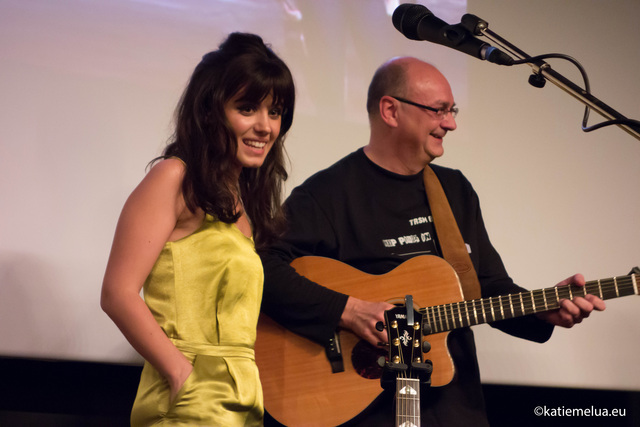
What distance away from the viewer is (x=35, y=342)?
2.78 m

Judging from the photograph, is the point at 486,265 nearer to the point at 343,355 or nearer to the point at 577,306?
the point at 577,306

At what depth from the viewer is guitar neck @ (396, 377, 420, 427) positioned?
2.04 meters

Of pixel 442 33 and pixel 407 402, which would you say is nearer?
pixel 442 33

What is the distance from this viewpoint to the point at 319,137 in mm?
3078

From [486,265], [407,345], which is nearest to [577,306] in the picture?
[486,265]

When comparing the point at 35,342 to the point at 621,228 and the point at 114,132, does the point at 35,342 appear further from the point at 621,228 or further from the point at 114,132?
the point at 621,228

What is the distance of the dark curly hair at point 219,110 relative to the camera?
183 centimetres

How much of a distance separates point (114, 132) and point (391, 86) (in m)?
1.22

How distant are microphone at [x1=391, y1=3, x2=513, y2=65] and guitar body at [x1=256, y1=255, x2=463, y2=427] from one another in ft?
2.96

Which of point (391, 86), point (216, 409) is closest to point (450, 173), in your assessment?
point (391, 86)

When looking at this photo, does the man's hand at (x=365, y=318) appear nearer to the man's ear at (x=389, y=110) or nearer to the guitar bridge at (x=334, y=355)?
the guitar bridge at (x=334, y=355)

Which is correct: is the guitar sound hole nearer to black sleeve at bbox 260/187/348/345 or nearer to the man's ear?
black sleeve at bbox 260/187/348/345

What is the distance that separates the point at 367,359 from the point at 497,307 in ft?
1.64

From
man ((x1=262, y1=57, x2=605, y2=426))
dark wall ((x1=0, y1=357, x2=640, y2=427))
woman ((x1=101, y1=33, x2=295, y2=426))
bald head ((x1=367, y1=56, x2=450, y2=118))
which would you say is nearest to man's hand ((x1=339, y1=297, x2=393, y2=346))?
man ((x1=262, y1=57, x2=605, y2=426))
